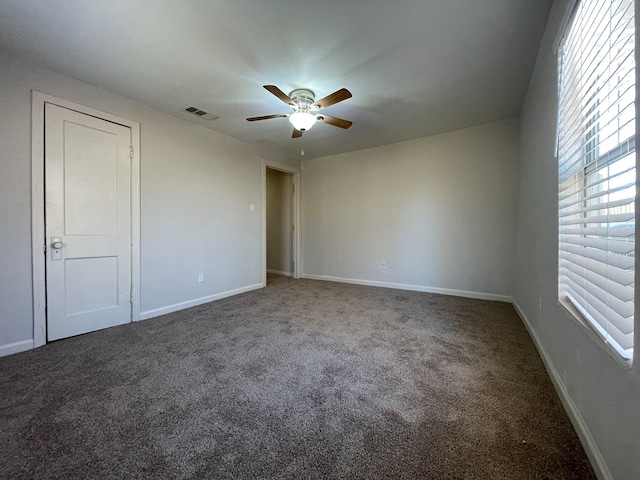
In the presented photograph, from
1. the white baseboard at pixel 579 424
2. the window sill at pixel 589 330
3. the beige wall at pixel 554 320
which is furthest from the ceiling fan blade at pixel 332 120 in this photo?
the white baseboard at pixel 579 424

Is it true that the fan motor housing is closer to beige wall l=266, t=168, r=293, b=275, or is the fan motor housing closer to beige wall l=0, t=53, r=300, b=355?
beige wall l=0, t=53, r=300, b=355

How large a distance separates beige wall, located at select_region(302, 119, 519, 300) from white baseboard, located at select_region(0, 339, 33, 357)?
3.96 meters

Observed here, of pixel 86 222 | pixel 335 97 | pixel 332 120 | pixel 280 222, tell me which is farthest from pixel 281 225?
pixel 335 97

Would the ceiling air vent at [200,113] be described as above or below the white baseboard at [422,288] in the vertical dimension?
above

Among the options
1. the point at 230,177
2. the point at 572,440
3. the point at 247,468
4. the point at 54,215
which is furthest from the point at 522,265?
the point at 54,215

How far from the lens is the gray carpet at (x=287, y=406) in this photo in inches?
44.3

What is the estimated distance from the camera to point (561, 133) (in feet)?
5.50

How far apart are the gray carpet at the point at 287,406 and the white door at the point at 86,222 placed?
0.28 m

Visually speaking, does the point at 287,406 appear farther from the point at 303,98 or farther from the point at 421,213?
the point at 421,213

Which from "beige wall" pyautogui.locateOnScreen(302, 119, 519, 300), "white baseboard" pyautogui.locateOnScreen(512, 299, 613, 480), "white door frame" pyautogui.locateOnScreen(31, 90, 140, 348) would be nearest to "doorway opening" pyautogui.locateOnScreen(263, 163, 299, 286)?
"beige wall" pyautogui.locateOnScreen(302, 119, 519, 300)

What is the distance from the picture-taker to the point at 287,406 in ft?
4.92

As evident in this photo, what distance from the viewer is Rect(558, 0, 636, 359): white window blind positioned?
92 centimetres

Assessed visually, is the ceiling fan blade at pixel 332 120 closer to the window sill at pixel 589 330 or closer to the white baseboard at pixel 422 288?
the window sill at pixel 589 330

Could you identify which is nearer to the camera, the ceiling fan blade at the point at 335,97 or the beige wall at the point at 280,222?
the ceiling fan blade at the point at 335,97
